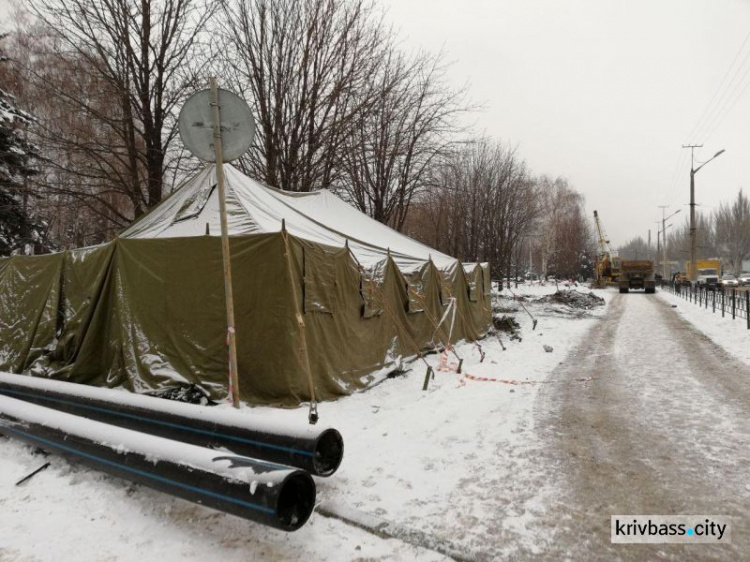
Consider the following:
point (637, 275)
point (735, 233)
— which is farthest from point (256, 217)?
point (735, 233)

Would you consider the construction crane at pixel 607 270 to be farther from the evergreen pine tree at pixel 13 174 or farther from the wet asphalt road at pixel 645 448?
the evergreen pine tree at pixel 13 174

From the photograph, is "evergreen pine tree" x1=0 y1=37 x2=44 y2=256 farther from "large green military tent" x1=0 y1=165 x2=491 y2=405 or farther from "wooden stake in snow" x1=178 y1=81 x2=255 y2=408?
"wooden stake in snow" x1=178 y1=81 x2=255 y2=408

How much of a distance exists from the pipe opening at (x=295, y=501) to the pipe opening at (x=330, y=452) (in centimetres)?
73

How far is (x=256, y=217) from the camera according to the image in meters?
6.29

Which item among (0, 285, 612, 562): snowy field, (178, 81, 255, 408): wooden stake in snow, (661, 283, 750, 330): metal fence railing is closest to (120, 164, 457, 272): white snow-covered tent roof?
(178, 81, 255, 408): wooden stake in snow

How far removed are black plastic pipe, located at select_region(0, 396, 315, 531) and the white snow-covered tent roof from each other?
3145 mm

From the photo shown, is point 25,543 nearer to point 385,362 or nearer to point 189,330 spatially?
point 189,330

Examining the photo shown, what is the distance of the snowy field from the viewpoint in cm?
256

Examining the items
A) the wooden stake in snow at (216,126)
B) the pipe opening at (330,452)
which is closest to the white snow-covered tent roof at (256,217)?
the wooden stake in snow at (216,126)

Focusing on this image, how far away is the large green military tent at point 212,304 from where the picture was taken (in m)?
5.54

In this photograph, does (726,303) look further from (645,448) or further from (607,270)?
(607,270)

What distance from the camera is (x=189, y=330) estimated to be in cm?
580

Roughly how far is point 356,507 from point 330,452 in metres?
0.50

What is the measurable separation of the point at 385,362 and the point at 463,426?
2840mm
